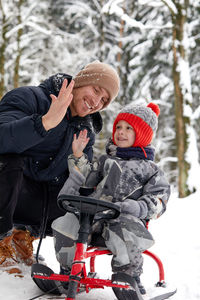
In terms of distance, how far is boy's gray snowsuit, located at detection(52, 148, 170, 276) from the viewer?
224cm

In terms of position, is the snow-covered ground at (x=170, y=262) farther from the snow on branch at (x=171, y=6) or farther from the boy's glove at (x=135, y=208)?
the snow on branch at (x=171, y=6)

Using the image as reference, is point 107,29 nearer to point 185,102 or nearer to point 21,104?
point 185,102

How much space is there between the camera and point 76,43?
1359cm

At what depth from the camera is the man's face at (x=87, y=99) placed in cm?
293

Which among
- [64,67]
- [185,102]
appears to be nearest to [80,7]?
[64,67]

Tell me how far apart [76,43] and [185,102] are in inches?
291

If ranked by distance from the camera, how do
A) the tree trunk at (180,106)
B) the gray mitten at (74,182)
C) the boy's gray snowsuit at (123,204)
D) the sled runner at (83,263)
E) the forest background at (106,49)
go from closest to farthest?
the sled runner at (83,263) < the boy's gray snowsuit at (123,204) < the gray mitten at (74,182) < the tree trunk at (180,106) < the forest background at (106,49)

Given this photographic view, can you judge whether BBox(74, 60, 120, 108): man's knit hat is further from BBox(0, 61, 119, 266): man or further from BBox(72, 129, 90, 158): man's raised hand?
BBox(72, 129, 90, 158): man's raised hand

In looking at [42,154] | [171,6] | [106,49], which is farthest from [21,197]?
[106,49]

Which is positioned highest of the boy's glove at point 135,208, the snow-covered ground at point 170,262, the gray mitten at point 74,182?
the gray mitten at point 74,182

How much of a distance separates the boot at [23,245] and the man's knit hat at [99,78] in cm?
130

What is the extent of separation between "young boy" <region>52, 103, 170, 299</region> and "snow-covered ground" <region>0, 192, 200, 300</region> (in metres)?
0.31

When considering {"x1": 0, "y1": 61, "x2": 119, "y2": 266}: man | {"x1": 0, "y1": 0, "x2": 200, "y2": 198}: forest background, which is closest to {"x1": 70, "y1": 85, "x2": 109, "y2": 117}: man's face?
{"x1": 0, "y1": 61, "x2": 119, "y2": 266}: man

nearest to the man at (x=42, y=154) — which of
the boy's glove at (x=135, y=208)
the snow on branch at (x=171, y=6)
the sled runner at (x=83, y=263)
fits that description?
the sled runner at (x=83, y=263)
